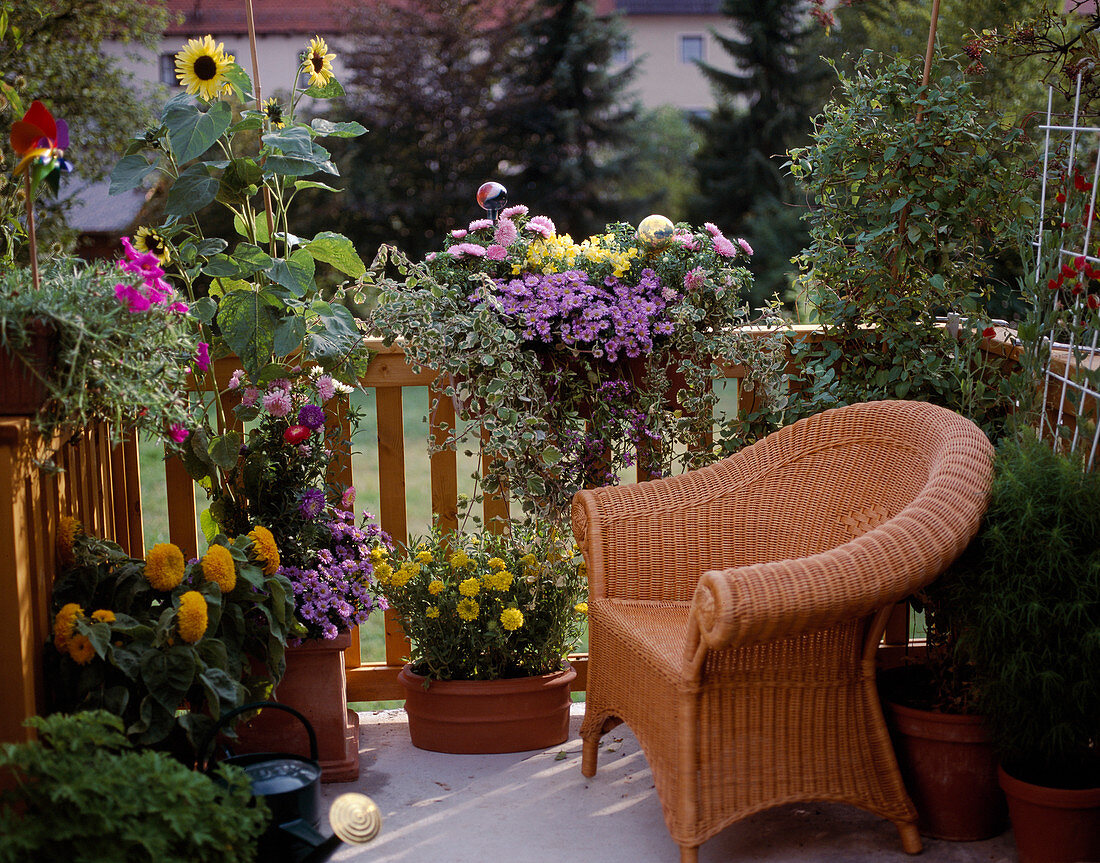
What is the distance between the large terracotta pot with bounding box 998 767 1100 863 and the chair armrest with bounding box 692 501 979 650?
43 centimetres

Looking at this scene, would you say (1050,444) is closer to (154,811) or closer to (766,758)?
(766,758)

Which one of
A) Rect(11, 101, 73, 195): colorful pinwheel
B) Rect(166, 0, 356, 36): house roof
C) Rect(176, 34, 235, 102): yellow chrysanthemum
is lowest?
Rect(11, 101, 73, 195): colorful pinwheel

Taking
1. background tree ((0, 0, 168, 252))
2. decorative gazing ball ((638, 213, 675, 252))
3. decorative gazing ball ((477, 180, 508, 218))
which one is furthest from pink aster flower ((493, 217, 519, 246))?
background tree ((0, 0, 168, 252))

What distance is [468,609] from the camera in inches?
88.7

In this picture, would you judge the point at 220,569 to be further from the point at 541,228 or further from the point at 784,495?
the point at 784,495

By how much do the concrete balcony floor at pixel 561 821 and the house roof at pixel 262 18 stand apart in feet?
46.7

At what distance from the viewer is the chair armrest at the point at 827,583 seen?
5.21ft

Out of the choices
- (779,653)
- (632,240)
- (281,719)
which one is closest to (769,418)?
(632,240)

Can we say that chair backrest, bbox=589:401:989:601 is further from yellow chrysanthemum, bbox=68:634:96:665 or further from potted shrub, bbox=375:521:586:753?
yellow chrysanthemum, bbox=68:634:96:665

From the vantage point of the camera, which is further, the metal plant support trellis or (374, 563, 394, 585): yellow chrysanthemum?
(374, 563, 394, 585): yellow chrysanthemum

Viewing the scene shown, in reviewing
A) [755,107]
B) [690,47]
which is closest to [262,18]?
[755,107]

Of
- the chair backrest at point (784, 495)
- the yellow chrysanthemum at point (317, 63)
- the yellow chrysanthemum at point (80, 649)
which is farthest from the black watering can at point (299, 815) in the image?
the yellow chrysanthemum at point (317, 63)

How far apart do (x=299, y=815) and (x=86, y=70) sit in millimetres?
9352

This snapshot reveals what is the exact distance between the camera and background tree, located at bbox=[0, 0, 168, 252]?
8836 mm
